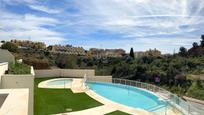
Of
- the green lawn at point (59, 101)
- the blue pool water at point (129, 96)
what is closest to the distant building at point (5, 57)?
the green lawn at point (59, 101)

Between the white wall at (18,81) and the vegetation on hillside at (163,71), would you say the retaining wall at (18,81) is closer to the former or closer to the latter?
the white wall at (18,81)

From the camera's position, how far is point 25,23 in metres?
21.5

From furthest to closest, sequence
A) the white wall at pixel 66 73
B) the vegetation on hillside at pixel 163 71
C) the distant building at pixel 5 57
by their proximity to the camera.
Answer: the vegetation on hillside at pixel 163 71
the white wall at pixel 66 73
the distant building at pixel 5 57

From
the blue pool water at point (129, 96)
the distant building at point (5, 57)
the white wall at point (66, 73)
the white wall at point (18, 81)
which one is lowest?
the blue pool water at point (129, 96)

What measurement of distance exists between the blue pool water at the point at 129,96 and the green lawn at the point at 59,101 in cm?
251

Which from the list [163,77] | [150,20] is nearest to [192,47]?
[163,77]

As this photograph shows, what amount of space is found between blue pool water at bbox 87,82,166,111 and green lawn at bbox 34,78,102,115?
2.51 metres

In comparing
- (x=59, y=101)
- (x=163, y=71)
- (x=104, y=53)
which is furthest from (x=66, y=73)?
(x=104, y=53)

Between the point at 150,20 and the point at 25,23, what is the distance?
1166 cm

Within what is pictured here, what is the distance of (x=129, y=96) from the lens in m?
15.7

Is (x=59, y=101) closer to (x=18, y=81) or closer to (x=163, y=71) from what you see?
(x=18, y=81)

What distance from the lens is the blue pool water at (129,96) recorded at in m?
13.1

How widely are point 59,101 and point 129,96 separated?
5516 mm

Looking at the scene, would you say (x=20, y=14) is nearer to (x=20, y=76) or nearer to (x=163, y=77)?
(x=20, y=76)
